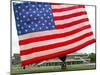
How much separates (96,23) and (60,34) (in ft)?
1.89

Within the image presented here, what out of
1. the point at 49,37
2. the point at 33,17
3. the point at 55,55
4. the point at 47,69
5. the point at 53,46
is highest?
the point at 33,17

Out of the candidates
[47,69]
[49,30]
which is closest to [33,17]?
[49,30]

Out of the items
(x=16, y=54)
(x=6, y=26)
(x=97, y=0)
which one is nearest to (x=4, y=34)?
(x=6, y=26)

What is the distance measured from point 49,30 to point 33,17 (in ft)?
0.89

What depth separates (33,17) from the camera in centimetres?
308

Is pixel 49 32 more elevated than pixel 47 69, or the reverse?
pixel 49 32

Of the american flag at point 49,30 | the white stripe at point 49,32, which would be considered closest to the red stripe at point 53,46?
the american flag at point 49,30

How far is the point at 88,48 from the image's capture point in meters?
3.32

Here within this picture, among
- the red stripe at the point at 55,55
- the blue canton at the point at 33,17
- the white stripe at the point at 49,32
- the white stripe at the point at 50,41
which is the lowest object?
the red stripe at the point at 55,55

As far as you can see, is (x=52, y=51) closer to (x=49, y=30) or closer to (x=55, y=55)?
(x=55, y=55)

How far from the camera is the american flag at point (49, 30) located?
9.93 feet

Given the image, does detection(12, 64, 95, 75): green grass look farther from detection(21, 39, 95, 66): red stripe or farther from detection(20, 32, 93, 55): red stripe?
detection(20, 32, 93, 55): red stripe

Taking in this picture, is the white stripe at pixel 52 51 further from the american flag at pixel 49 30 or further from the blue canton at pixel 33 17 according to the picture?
the blue canton at pixel 33 17

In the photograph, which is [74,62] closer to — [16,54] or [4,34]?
[16,54]
